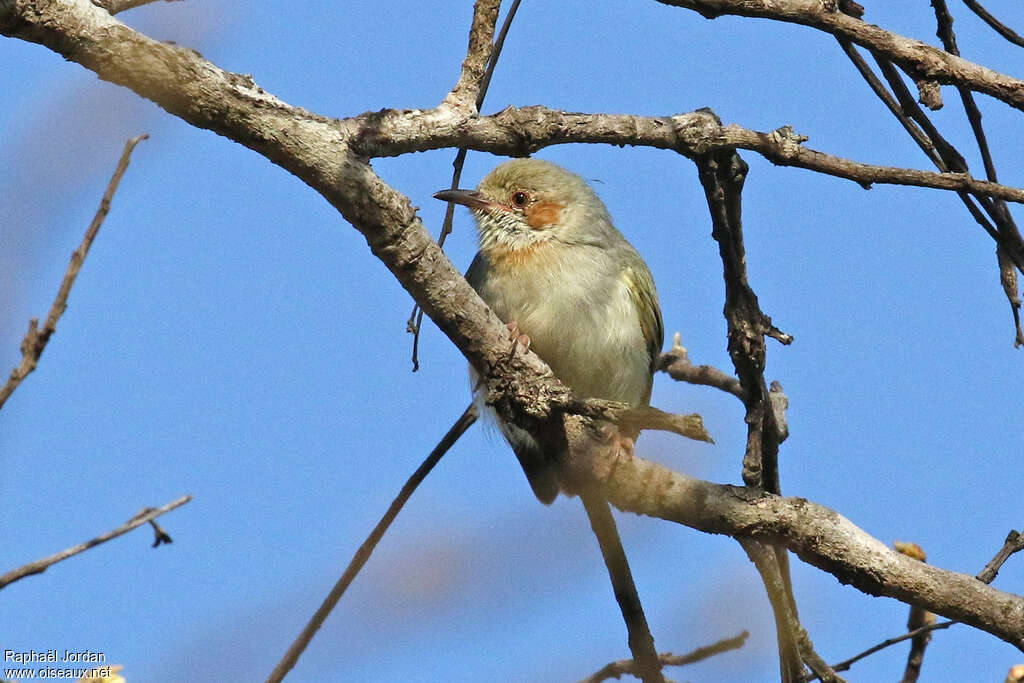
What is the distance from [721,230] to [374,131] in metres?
1.33

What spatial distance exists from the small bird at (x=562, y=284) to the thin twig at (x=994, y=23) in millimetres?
2308

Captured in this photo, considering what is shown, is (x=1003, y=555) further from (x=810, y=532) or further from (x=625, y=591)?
(x=625, y=591)

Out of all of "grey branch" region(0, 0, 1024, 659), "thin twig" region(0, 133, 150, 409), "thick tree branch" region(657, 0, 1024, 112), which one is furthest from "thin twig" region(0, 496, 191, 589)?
"thick tree branch" region(657, 0, 1024, 112)

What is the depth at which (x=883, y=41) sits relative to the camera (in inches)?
148

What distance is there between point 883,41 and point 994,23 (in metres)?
0.84

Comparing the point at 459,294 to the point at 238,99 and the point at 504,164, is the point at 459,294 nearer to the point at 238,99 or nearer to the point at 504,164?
the point at 238,99

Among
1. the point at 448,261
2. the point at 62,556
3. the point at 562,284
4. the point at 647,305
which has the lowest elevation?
the point at 62,556

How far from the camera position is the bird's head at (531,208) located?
6.19 m

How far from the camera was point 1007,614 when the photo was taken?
3598 millimetres

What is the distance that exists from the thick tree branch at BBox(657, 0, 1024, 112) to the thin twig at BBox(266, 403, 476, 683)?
1806 millimetres

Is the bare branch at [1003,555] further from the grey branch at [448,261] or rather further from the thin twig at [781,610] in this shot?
the thin twig at [781,610]

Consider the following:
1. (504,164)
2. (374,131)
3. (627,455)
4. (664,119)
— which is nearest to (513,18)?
(664,119)

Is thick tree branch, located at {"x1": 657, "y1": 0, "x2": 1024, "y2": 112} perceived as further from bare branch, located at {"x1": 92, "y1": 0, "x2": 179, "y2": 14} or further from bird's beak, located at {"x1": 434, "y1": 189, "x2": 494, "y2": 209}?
bird's beak, located at {"x1": 434, "y1": 189, "x2": 494, "y2": 209}

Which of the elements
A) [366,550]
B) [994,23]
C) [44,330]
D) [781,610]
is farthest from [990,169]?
[44,330]
